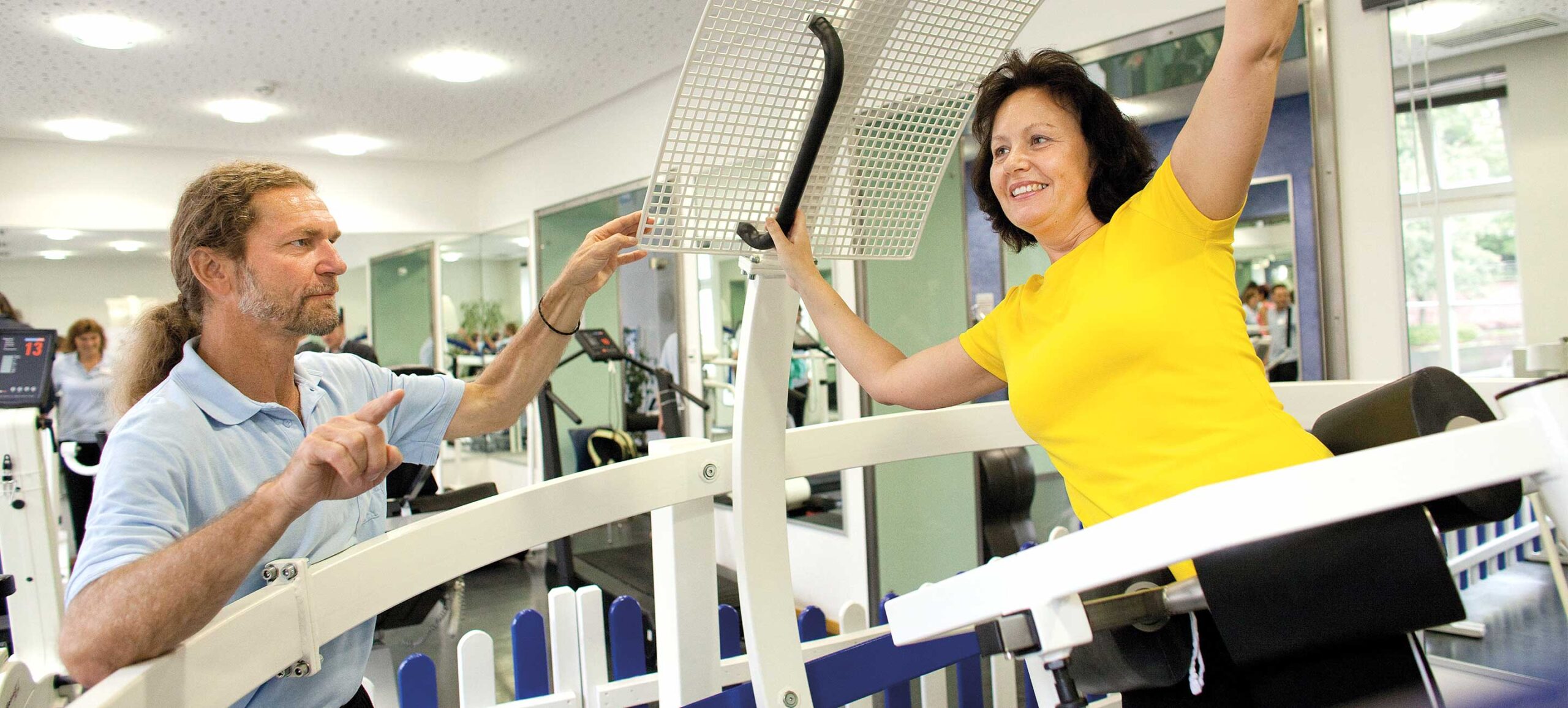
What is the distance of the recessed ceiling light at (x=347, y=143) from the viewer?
6125mm

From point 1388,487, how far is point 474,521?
34.0 inches

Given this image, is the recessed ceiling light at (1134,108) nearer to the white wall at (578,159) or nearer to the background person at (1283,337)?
the background person at (1283,337)

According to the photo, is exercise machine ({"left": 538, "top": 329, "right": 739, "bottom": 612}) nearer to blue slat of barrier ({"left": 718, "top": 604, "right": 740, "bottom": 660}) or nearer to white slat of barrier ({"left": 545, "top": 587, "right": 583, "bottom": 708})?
blue slat of barrier ({"left": 718, "top": 604, "right": 740, "bottom": 660})

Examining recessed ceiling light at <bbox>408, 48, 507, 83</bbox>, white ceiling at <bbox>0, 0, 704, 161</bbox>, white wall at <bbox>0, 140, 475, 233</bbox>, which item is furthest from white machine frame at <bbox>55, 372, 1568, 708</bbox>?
white wall at <bbox>0, 140, 475, 233</bbox>

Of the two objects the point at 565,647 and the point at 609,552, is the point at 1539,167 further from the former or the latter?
the point at 609,552

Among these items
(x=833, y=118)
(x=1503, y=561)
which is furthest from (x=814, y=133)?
(x=1503, y=561)

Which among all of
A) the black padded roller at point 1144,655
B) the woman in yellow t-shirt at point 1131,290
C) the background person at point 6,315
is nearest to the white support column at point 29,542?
the background person at point 6,315

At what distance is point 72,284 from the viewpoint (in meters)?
6.55

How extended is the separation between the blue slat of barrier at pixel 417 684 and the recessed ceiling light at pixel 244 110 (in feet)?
15.1

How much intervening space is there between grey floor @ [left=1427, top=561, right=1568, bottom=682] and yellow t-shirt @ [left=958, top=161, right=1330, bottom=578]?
1.84 metres

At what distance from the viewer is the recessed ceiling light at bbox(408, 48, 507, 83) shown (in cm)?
442

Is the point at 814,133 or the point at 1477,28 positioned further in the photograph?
the point at 1477,28

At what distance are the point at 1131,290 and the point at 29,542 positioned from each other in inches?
130

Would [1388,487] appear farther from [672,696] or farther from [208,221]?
[208,221]
